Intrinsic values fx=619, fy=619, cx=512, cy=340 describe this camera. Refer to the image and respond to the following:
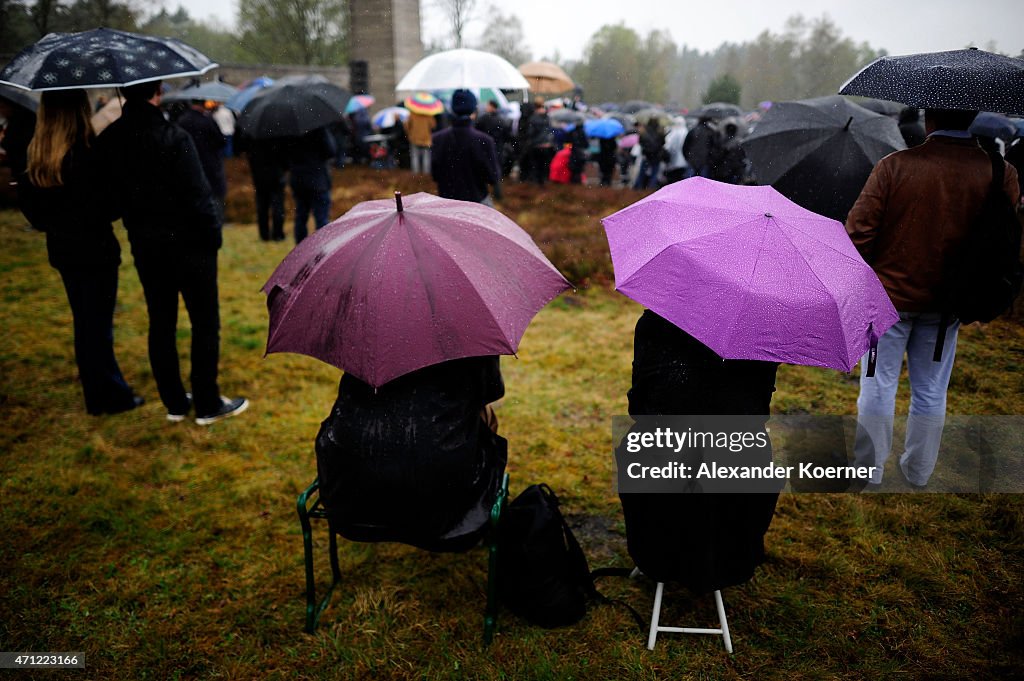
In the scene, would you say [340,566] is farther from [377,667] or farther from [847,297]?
[847,297]

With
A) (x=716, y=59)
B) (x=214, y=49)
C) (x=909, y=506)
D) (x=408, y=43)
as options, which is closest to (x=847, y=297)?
(x=909, y=506)

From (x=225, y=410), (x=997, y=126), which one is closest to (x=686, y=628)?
(x=225, y=410)

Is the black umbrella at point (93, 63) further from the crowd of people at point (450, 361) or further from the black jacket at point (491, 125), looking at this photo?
the black jacket at point (491, 125)

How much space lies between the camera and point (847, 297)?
6.73 ft

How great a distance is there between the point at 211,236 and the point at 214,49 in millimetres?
46565

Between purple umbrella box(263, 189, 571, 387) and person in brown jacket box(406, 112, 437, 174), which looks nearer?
purple umbrella box(263, 189, 571, 387)

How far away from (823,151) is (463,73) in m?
3.63

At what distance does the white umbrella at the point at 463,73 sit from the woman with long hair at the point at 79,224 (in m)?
3.11

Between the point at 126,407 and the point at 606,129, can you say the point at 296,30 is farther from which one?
the point at 126,407

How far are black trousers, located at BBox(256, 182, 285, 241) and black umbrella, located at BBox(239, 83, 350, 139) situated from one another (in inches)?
54.1

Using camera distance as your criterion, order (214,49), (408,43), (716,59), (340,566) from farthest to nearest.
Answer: (716,59)
(214,49)
(408,43)
(340,566)

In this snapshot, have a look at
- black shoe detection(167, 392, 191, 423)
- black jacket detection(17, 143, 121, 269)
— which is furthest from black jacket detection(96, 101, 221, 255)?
black shoe detection(167, 392, 191, 423)

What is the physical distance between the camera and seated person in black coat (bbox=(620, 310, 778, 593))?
7.41ft

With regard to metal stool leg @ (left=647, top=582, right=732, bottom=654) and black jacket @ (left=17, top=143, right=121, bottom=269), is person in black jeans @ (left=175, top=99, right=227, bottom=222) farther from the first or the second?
metal stool leg @ (left=647, top=582, right=732, bottom=654)
